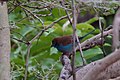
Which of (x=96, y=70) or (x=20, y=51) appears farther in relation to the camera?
(x=20, y=51)

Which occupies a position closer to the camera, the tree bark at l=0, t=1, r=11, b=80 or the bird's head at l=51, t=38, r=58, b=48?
the tree bark at l=0, t=1, r=11, b=80

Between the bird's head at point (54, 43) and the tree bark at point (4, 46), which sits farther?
the bird's head at point (54, 43)

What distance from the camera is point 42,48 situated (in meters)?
2.78

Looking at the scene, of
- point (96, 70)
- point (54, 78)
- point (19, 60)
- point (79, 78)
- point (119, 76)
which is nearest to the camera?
point (96, 70)

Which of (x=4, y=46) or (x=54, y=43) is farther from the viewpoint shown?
(x=54, y=43)

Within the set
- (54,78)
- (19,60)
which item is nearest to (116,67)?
(54,78)

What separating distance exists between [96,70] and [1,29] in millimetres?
376

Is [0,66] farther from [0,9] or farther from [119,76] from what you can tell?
[119,76]

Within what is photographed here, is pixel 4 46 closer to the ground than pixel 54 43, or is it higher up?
higher up

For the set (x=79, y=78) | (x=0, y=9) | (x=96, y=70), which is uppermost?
(x=0, y=9)

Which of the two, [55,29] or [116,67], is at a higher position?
[116,67]

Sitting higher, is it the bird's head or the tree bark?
the tree bark

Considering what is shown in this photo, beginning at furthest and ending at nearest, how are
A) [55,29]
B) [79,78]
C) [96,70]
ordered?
1. [55,29]
2. [79,78]
3. [96,70]

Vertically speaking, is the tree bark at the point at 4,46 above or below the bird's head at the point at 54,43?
above
